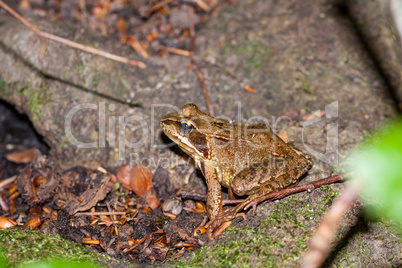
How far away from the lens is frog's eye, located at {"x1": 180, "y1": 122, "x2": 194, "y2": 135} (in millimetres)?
4281

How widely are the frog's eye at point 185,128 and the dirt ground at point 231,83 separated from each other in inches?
22.5

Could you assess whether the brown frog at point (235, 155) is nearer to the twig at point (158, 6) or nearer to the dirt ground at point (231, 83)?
the dirt ground at point (231, 83)

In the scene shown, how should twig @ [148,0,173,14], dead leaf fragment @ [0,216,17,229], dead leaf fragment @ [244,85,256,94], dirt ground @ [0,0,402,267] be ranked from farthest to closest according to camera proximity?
1. twig @ [148,0,173,14]
2. dead leaf fragment @ [244,85,256,94]
3. dirt ground @ [0,0,402,267]
4. dead leaf fragment @ [0,216,17,229]

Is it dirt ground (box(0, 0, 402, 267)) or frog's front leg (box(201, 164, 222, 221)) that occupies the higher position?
dirt ground (box(0, 0, 402, 267))

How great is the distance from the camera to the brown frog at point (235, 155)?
3.86 m

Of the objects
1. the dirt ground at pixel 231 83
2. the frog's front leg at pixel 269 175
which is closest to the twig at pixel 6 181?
the dirt ground at pixel 231 83

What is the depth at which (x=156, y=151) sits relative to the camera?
475cm

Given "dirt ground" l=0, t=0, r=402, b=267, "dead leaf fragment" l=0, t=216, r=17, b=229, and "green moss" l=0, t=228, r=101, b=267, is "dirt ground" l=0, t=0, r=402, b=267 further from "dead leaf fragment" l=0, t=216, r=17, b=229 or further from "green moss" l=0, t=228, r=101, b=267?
"dead leaf fragment" l=0, t=216, r=17, b=229

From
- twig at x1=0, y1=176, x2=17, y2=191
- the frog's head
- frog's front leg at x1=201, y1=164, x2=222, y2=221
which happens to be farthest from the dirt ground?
twig at x1=0, y1=176, x2=17, y2=191

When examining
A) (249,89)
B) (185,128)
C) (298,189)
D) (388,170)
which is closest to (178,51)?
(249,89)

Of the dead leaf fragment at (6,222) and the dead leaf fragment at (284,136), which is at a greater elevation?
the dead leaf fragment at (284,136)

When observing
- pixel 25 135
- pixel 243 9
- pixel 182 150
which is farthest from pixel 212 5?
pixel 25 135

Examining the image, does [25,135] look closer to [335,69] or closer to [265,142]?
[265,142]

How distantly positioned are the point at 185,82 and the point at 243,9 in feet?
6.91
